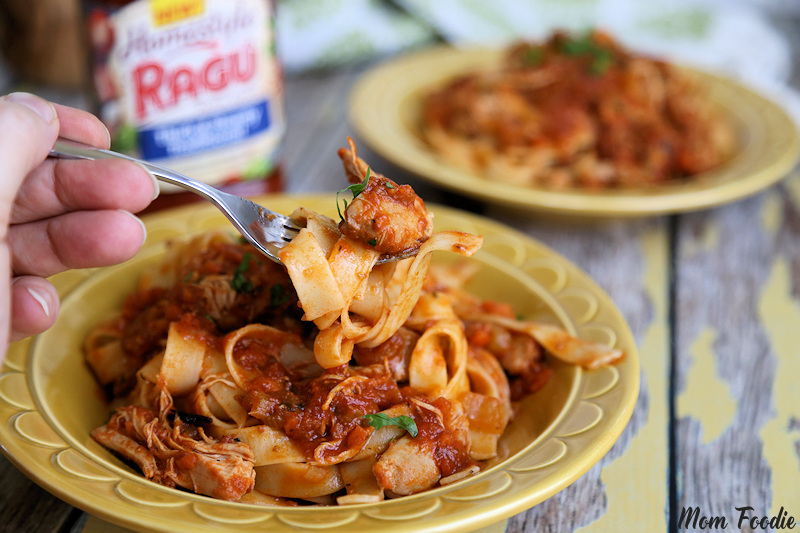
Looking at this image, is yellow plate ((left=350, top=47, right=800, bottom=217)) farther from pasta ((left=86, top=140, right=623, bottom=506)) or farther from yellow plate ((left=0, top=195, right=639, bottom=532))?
pasta ((left=86, top=140, right=623, bottom=506))

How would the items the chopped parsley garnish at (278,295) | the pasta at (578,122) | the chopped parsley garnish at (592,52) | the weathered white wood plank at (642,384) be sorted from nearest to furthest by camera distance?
1. the weathered white wood plank at (642,384)
2. the chopped parsley garnish at (278,295)
3. the pasta at (578,122)
4. the chopped parsley garnish at (592,52)

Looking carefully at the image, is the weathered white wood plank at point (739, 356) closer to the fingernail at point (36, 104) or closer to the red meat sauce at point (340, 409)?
the red meat sauce at point (340, 409)

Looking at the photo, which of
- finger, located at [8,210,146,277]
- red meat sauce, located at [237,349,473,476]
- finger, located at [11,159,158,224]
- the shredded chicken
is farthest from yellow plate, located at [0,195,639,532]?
finger, located at [11,159,158,224]

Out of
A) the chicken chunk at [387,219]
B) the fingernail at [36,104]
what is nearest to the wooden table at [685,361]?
the chicken chunk at [387,219]

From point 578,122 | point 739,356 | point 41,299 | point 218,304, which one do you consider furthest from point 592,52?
point 41,299

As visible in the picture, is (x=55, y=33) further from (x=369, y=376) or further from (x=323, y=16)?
(x=369, y=376)

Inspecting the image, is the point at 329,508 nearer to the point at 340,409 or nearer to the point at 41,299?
the point at 340,409
